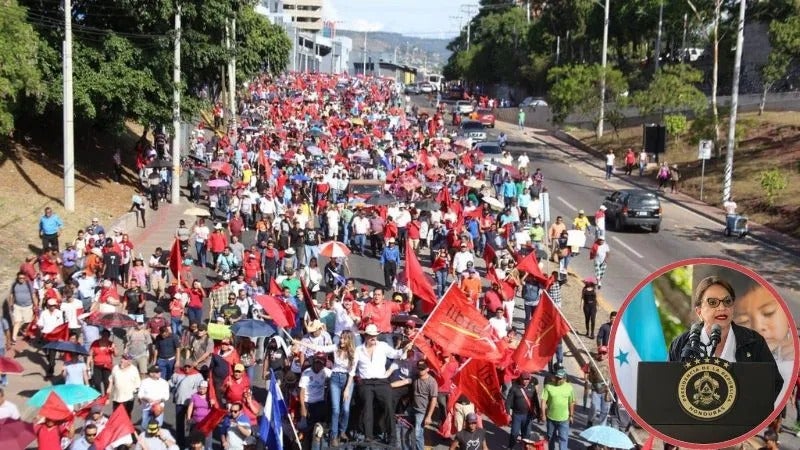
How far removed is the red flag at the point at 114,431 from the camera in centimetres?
1110

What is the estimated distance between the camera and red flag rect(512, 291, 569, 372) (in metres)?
13.4

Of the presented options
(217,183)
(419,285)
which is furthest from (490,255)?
(217,183)

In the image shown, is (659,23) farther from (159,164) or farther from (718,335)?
(718,335)

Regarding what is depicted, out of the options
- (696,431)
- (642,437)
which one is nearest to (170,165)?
(642,437)

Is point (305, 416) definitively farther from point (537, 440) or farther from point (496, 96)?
point (496, 96)

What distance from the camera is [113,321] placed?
50.3ft

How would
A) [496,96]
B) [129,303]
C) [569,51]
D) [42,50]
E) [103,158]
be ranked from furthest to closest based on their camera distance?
[496,96]
[569,51]
[103,158]
[42,50]
[129,303]

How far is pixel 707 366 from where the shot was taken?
17.6 ft

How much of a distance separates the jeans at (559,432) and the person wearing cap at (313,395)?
2863mm

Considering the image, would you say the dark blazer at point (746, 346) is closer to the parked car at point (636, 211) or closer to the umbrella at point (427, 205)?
the umbrella at point (427, 205)

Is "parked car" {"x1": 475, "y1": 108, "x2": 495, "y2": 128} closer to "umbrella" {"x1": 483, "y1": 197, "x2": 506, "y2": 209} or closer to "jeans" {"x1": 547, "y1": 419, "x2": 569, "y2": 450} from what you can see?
"umbrella" {"x1": 483, "y1": 197, "x2": 506, "y2": 209}

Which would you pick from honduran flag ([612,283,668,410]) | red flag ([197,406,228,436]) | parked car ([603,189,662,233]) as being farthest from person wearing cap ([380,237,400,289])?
honduran flag ([612,283,668,410])

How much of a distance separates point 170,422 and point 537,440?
5.54 meters

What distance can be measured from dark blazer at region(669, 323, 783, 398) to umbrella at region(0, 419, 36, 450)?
729 centimetres
